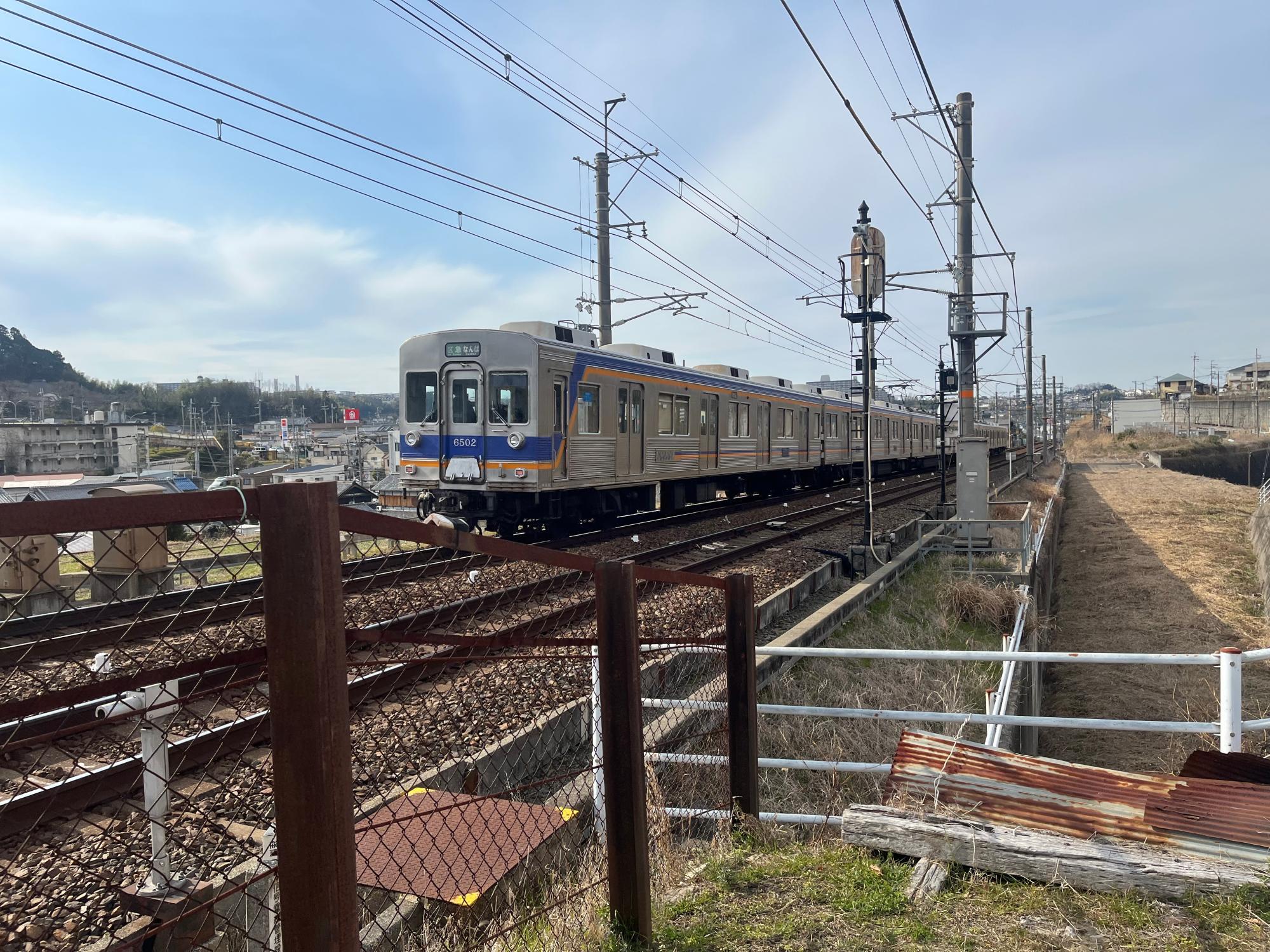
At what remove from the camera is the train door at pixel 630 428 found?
15.3 metres

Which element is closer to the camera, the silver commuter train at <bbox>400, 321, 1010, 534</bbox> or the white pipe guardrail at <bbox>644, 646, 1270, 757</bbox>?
the white pipe guardrail at <bbox>644, 646, 1270, 757</bbox>

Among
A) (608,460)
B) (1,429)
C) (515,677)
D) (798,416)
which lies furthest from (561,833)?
(1,429)

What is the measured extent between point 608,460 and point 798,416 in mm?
11831

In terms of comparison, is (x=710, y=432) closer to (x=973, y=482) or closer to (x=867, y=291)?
(x=973, y=482)

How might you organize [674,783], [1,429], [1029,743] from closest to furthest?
[674,783] < [1029,743] < [1,429]

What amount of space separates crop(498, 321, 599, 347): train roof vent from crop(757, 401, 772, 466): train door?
8607 mm

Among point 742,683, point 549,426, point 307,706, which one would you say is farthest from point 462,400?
point 307,706

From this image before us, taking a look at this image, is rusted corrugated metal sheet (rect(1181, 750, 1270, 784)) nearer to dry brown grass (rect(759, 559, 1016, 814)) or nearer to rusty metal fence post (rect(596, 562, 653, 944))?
dry brown grass (rect(759, 559, 1016, 814))

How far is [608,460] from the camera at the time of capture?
14.8m

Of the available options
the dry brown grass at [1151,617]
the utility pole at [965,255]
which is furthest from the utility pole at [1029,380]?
Result: the utility pole at [965,255]

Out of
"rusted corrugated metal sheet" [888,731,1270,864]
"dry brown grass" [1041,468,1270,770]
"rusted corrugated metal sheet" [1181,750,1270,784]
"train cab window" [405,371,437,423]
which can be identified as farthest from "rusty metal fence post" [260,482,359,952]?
"train cab window" [405,371,437,423]

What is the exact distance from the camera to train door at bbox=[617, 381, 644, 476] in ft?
50.1

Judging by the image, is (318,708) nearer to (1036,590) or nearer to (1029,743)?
(1029,743)

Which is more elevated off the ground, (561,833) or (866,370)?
(866,370)
